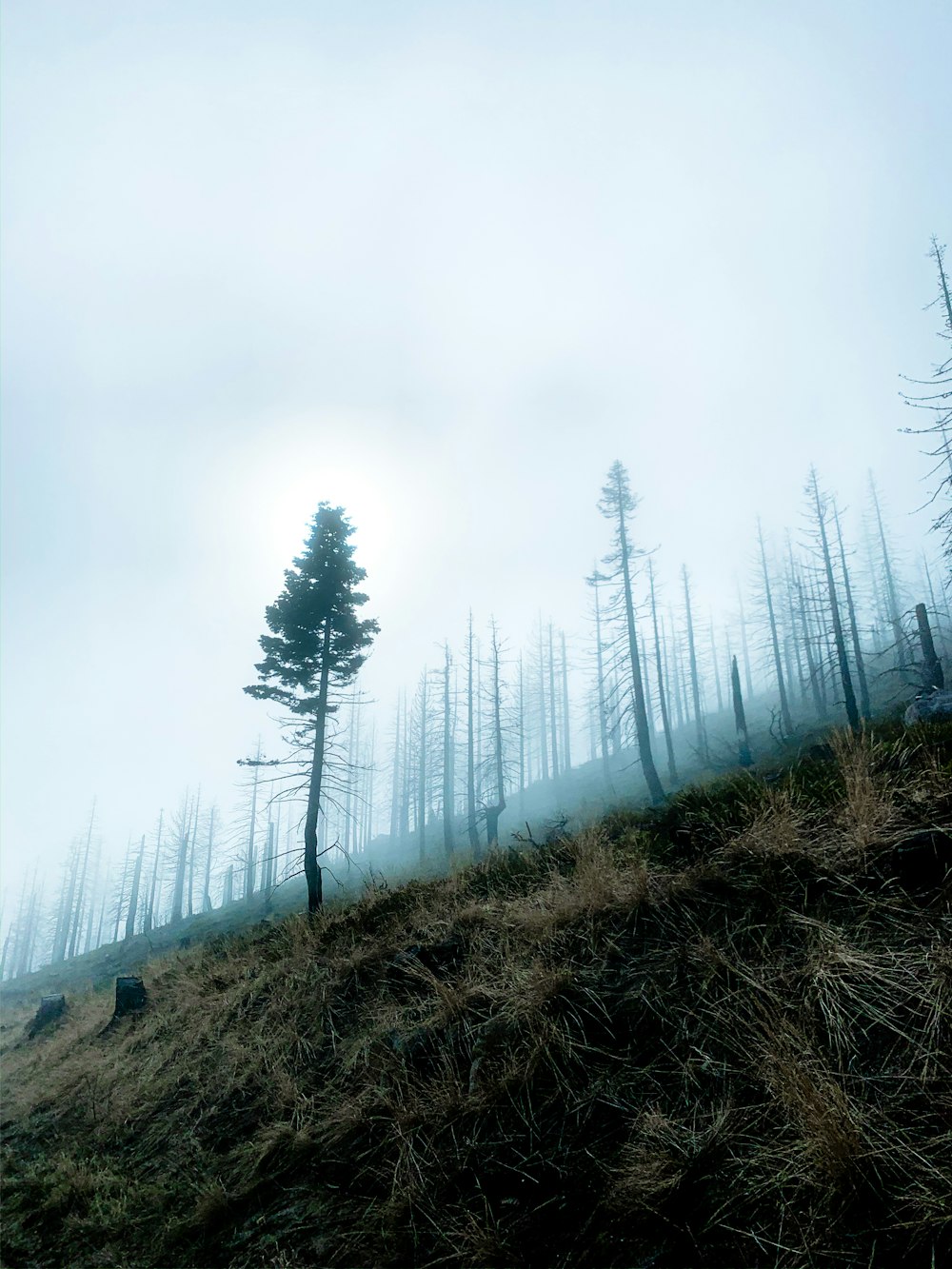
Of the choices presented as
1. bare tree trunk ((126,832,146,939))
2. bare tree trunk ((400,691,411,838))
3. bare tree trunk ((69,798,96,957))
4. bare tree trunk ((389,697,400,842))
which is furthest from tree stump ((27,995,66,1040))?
bare tree trunk ((69,798,96,957))

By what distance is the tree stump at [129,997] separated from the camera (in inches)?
398

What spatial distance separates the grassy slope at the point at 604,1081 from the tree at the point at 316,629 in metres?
10.1

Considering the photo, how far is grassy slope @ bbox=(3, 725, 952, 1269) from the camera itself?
2.28m

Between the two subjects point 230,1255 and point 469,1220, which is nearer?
point 469,1220

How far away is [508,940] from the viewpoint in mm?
4855

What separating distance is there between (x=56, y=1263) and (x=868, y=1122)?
585 centimetres

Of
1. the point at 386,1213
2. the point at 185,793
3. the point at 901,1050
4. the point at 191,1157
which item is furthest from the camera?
the point at 185,793

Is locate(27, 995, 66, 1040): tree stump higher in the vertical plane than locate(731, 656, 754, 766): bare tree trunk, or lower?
lower

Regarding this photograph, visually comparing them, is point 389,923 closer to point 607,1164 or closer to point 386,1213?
point 386,1213

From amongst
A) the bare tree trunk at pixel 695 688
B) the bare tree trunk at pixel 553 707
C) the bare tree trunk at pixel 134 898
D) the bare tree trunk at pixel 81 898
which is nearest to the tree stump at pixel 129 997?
the bare tree trunk at pixel 695 688

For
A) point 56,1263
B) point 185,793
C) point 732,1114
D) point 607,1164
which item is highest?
point 185,793

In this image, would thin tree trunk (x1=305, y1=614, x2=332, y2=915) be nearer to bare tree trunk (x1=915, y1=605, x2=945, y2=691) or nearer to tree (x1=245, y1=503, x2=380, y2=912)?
tree (x1=245, y1=503, x2=380, y2=912)

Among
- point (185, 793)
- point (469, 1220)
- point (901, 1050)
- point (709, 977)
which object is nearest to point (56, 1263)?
point (469, 1220)

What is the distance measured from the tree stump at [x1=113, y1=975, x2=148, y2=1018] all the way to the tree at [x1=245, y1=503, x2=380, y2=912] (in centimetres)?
649
